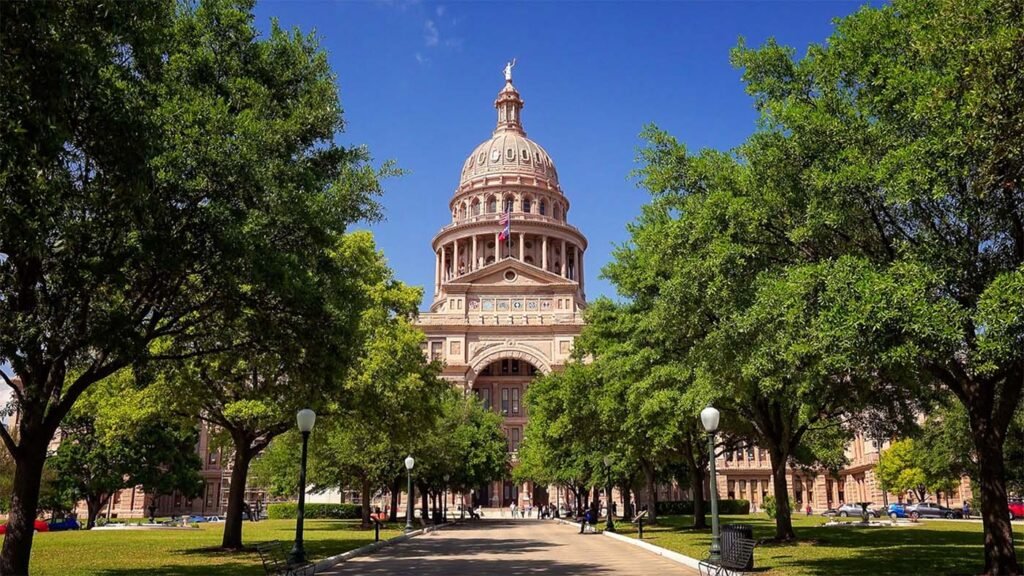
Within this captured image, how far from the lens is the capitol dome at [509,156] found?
128750 millimetres

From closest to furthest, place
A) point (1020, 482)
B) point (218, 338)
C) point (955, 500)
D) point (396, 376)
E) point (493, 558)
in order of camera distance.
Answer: point (218, 338) < point (493, 558) < point (396, 376) < point (1020, 482) < point (955, 500)

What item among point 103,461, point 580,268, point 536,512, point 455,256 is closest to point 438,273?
point 455,256

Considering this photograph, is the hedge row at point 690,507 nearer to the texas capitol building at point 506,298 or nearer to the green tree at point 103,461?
the texas capitol building at point 506,298

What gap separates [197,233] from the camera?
14719mm

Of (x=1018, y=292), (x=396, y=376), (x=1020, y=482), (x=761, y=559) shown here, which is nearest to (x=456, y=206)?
(x=1020, y=482)

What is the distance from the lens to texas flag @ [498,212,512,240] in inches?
4552

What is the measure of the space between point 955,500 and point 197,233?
7997 cm

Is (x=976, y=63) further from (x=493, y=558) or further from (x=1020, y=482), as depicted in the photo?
(x=1020, y=482)

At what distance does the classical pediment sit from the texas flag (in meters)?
13.1

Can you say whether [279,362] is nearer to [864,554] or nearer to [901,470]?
[864,554]

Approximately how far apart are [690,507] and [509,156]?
6933 cm

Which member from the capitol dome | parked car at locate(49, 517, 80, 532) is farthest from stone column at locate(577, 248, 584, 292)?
parked car at locate(49, 517, 80, 532)

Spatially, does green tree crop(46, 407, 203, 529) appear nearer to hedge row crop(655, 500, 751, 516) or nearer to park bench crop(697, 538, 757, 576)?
hedge row crop(655, 500, 751, 516)

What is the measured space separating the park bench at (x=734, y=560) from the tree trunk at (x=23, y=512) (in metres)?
13.7
